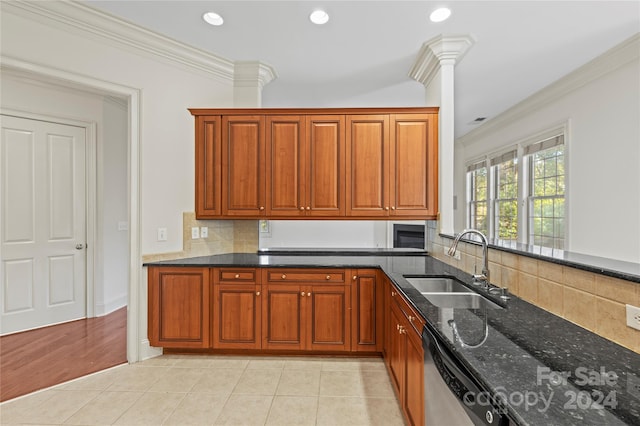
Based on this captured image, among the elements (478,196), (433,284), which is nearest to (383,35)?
(433,284)

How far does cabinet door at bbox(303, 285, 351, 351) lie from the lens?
2.68 metres

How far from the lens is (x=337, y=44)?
2.79 meters

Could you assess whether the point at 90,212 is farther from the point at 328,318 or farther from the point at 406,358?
the point at 406,358

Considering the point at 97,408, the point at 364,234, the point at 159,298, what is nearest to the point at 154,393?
the point at 97,408

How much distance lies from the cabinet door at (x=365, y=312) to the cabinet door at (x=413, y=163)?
763 millimetres

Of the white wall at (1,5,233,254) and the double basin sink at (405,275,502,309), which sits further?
the white wall at (1,5,233,254)

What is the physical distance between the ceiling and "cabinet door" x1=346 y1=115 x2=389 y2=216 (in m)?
0.69

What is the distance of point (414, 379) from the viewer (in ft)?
5.31

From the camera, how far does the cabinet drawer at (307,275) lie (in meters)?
2.70

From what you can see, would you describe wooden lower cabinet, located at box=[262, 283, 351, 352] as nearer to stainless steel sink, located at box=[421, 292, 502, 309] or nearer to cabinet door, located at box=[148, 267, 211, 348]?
cabinet door, located at box=[148, 267, 211, 348]

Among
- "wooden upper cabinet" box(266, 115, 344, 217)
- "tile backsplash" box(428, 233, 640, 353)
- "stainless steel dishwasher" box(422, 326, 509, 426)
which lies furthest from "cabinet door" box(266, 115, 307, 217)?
"stainless steel dishwasher" box(422, 326, 509, 426)

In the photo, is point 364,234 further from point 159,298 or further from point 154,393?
point 154,393

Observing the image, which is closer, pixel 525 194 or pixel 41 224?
pixel 41 224

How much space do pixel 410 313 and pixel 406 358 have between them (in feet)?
0.98
